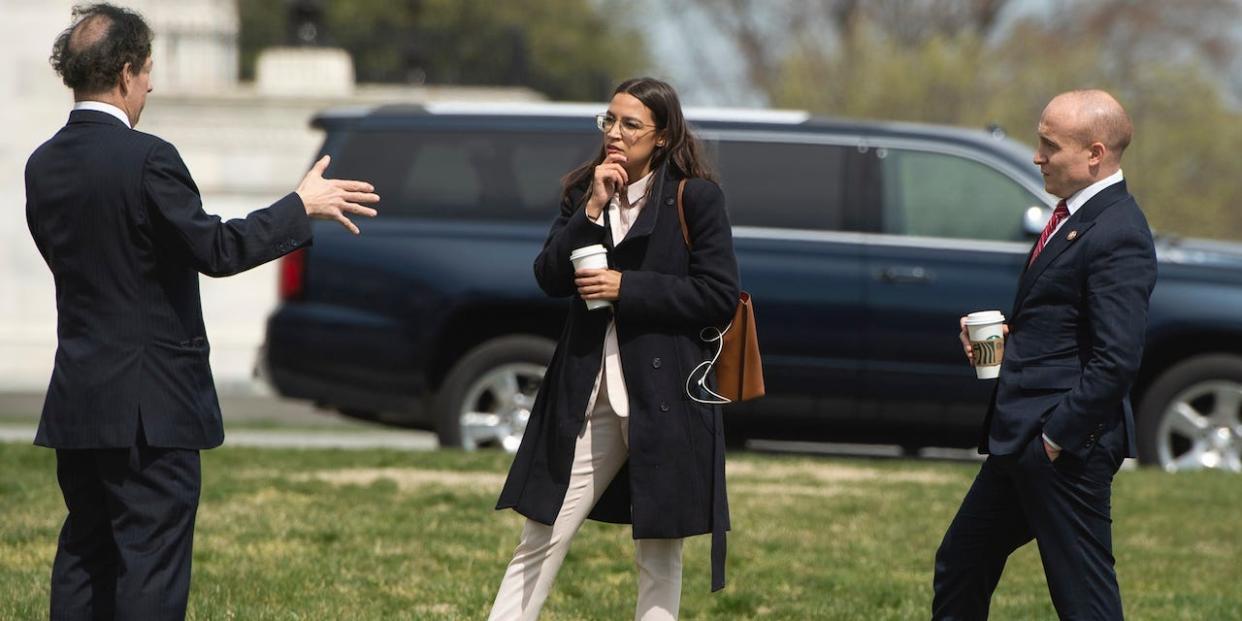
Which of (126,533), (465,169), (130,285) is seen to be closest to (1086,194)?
(130,285)

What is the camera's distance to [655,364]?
474 cm

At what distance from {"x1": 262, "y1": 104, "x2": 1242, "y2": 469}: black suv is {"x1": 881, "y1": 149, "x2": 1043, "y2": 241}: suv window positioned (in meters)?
0.01

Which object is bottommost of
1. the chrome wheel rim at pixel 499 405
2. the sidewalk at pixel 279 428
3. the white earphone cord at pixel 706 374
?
the sidewalk at pixel 279 428

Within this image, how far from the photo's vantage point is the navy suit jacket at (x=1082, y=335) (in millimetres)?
4270

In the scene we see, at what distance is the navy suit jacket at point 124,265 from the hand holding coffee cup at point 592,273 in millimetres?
790

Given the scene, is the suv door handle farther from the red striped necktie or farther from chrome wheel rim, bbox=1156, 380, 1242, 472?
the red striped necktie

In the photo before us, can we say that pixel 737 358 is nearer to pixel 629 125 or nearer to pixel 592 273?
pixel 592 273

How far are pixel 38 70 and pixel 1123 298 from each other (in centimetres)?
1661

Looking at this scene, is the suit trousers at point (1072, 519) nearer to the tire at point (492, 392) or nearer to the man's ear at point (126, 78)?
the man's ear at point (126, 78)

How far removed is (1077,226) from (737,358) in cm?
97

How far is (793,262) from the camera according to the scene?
9555 millimetres

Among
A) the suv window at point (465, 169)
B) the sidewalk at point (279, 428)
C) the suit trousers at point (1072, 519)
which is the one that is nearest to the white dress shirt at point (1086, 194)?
the suit trousers at point (1072, 519)

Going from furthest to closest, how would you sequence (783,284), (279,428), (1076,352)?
(279,428) → (783,284) → (1076,352)

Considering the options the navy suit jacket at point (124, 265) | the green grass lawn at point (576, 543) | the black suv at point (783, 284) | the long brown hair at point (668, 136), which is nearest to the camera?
the navy suit jacket at point (124, 265)
